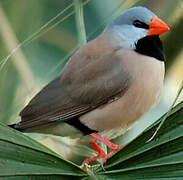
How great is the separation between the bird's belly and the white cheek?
0.31 meters

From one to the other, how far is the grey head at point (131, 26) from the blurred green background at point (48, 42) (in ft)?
0.23

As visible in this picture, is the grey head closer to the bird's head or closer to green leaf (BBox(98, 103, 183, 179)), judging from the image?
the bird's head

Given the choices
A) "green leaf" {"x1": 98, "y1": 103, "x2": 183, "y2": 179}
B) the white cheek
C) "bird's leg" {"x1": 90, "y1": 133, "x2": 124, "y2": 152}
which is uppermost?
the white cheek

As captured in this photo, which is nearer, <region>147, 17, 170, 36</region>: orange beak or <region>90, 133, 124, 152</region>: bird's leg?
<region>147, 17, 170, 36</region>: orange beak

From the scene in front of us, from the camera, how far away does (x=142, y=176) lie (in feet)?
6.82

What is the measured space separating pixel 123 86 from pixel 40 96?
54 centimetres

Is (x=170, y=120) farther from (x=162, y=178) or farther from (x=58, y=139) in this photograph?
(x=58, y=139)

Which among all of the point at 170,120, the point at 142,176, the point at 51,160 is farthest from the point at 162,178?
the point at 51,160

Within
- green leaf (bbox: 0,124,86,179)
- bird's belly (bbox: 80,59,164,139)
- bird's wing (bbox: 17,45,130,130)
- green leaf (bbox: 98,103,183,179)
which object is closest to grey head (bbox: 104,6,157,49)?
bird's wing (bbox: 17,45,130,130)

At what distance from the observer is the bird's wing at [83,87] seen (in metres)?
3.11

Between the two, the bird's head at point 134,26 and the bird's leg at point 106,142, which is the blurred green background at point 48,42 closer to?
the bird's head at point 134,26

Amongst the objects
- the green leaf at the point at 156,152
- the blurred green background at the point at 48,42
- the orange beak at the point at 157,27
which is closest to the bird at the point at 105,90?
the orange beak at the point at 157,27

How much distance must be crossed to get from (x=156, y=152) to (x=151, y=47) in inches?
51.6

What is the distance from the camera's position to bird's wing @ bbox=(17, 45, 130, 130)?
3109mm
